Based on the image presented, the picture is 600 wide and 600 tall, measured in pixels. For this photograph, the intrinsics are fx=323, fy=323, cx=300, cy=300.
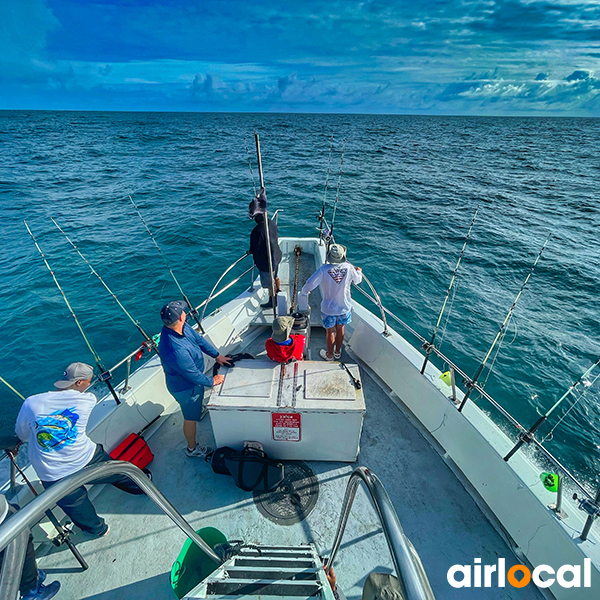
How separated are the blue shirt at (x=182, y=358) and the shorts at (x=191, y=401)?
2.4 inches

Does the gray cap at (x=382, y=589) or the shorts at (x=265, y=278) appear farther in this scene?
the shorts at (x=265, y=278)

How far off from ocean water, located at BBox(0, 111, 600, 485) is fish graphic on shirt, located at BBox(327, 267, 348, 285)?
13.4ft

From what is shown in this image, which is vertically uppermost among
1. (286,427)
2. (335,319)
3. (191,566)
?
(335,319)

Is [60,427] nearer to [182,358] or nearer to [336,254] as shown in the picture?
[182,358]

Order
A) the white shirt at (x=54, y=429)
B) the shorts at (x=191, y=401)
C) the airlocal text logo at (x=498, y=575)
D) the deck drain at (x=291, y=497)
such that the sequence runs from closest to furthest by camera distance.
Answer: the white shirt at (x=54, y=429) → the airlocal text logo at (x=498, y=575) → the deck drain at (x=291, y=497) → the shorts at (x=191, y=401)

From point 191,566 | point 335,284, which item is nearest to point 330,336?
point 335,284

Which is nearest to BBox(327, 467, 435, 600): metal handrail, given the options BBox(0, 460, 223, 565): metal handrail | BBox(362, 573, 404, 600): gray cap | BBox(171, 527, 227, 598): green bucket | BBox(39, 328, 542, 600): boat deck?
BBox(362, 573, 404, 600): gray cap

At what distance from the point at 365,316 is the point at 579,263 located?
11121 mm

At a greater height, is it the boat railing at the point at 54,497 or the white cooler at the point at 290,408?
the boat railing at the point at 54,497

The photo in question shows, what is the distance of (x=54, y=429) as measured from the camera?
2230mm

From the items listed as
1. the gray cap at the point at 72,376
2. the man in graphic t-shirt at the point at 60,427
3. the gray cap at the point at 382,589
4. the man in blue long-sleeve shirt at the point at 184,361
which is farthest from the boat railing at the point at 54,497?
the man in blue long-sleeve shirt at the point at 184,361

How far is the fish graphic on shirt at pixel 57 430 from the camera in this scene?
220cm

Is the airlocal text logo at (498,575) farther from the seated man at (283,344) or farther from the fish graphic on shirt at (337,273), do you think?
the fish graphic on shirt at (337,273)

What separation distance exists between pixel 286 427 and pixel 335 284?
170 cm
